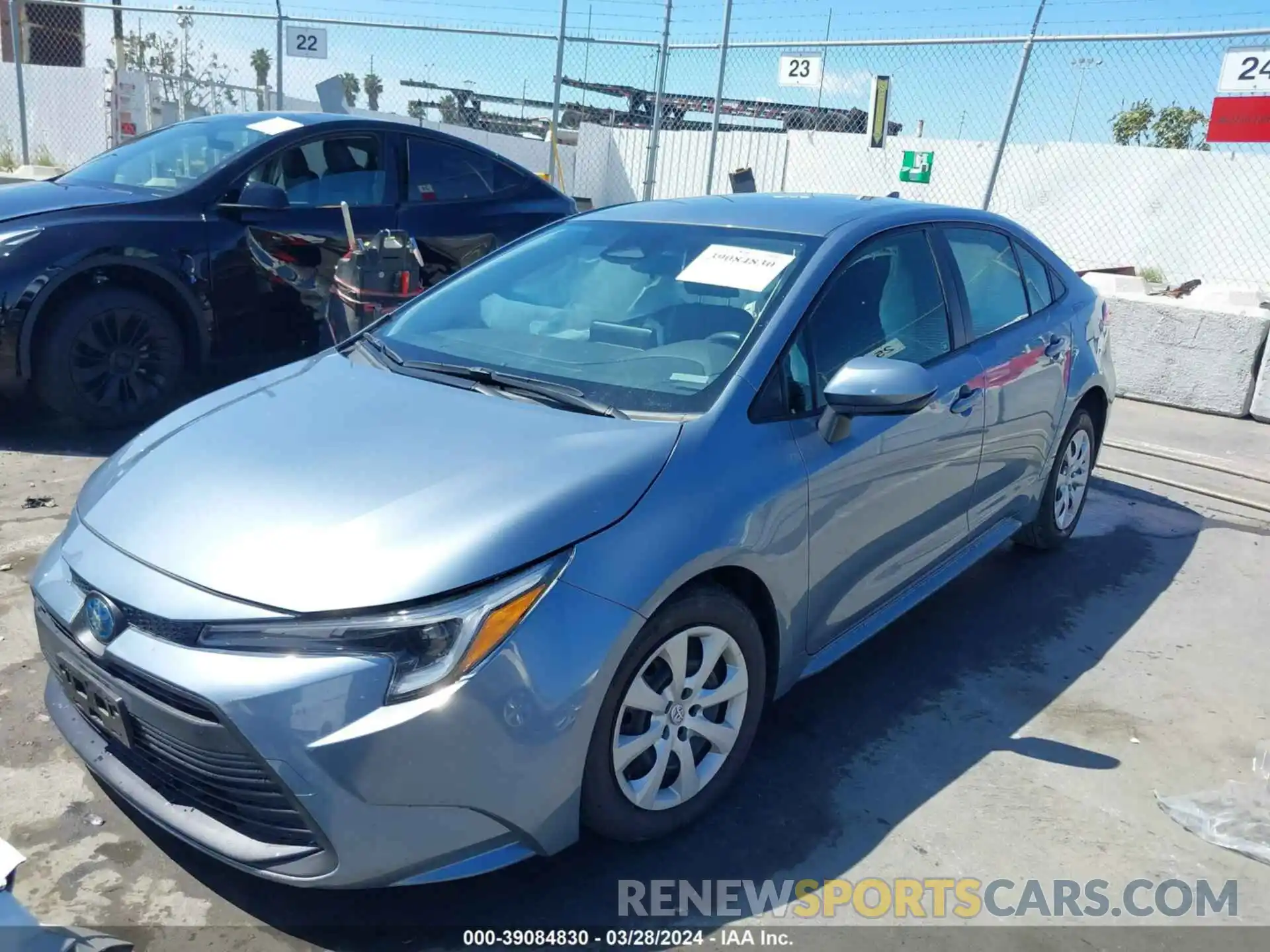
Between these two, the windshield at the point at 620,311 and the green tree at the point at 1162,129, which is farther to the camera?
the green tree at the point at 1162,129

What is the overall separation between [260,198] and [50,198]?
3.41 ft

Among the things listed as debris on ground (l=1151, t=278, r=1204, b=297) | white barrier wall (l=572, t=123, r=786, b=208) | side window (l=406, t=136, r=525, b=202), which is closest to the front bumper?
side window (l=406, t=136, r=525, b=202)

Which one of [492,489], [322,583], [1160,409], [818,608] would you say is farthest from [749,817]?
[1160,409]

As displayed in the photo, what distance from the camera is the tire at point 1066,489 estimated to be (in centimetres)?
470

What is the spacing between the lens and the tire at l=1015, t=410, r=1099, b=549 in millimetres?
4699

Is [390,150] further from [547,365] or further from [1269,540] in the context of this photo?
[1269,540]

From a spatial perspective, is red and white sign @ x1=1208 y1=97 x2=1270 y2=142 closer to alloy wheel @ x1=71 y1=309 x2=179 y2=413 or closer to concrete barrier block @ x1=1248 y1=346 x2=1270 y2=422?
concrete barrier block @ x1=1248 y1=346 x2=1270 y2=422

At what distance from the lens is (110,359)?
17.7ft

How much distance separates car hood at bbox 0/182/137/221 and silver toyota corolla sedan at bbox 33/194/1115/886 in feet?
8.80

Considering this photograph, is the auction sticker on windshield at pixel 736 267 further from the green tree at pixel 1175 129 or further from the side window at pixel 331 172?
the green tree at pixel 1175 129

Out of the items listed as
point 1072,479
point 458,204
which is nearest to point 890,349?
point 1072,479

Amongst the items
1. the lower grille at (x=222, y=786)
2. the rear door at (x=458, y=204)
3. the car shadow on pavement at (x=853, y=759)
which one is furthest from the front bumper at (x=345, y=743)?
the rear door at (x=458, y=204)

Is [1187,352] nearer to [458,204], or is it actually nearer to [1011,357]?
[1011,357]

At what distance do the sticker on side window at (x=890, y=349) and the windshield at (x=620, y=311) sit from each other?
39 centimetres
